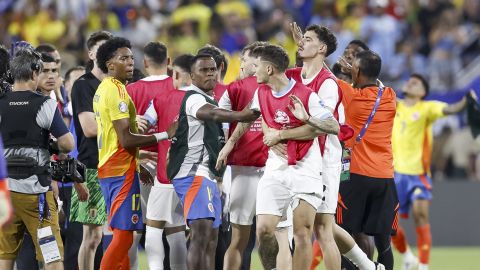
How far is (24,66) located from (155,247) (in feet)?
7.72

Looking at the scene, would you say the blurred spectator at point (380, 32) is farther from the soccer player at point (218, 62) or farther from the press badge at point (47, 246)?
the press badge at point (47, 246)

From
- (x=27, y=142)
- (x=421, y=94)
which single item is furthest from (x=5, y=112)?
(x=421, y=94)

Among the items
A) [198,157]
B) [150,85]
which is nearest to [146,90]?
[150,85]

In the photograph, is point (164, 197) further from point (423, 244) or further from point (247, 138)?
point (423, 244)

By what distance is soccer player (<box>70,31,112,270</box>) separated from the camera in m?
11.1

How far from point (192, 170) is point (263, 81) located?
3.59 ft

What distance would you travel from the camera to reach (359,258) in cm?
1097

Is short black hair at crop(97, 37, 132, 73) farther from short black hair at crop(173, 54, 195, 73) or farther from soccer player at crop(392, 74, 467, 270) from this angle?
soccer player at crop(392, 74, 467, 270)

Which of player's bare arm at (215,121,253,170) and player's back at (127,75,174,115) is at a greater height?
player's back at (127,75,174,115)

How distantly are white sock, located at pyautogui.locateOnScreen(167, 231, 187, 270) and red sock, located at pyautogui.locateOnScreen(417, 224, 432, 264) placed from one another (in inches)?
193

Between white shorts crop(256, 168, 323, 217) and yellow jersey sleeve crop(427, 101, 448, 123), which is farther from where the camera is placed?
yellow jersey sleeve crop(427, 101, 448, 123)

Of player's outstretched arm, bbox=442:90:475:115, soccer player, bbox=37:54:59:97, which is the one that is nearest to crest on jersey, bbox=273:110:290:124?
soccer player, bbox=37:54:59:97

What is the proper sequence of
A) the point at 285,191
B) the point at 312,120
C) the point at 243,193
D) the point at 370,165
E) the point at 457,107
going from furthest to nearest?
the point at 457,107, the point at 370,165, the point at 243,193, the point at 285,191, the point at 312,120

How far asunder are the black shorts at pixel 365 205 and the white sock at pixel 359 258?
601mm
